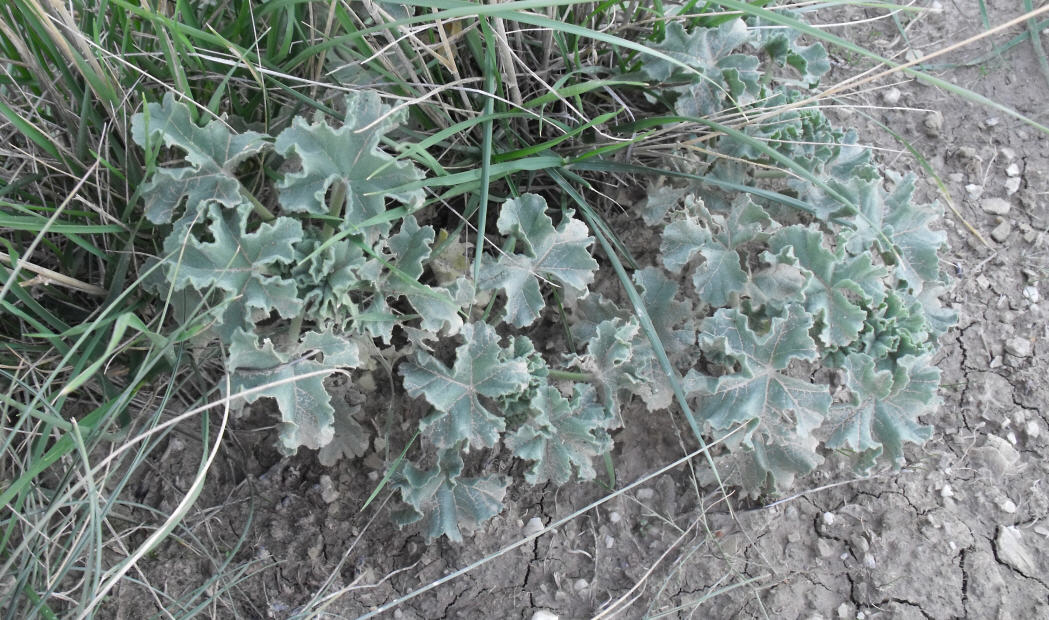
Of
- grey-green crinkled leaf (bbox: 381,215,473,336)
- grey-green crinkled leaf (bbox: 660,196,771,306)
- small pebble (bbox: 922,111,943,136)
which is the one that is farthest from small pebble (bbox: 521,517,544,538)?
small pebble (bbox: 922,111,943,136)

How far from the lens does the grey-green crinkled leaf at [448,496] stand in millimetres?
1997

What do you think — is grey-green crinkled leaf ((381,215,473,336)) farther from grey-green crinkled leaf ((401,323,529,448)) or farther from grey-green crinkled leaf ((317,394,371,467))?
grey-green crinkled leaf ((317,394,371,467))

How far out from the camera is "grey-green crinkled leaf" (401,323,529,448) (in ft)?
6.26

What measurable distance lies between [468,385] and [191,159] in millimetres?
817

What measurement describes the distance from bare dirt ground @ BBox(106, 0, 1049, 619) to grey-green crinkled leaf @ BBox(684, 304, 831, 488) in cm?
24

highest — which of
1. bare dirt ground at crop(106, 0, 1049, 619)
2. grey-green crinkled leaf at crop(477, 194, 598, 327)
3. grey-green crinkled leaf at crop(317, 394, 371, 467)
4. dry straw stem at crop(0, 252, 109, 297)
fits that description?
dry straw stem at crop(0, 252, 109, 297)

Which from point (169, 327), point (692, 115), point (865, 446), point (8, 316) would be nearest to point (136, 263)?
point (169, 327)

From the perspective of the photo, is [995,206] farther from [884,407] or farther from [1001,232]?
[884,407]

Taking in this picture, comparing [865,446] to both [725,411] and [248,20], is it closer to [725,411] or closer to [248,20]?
[725,411]

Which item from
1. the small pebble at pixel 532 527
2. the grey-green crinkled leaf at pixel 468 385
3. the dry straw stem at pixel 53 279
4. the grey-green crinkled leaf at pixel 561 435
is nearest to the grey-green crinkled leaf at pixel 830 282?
the grey-green crinkled leaf at pixel 561 435

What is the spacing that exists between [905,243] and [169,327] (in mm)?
2016

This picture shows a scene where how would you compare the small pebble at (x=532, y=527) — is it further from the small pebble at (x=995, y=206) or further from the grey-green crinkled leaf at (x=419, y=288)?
the small pebble at (x=995, y=206)

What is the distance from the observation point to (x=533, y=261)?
2.06 meters

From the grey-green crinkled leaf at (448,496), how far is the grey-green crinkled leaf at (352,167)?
650 mm
